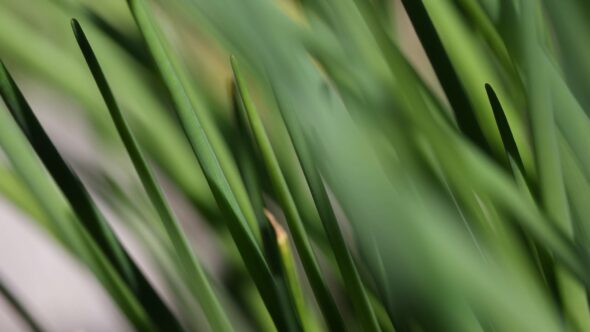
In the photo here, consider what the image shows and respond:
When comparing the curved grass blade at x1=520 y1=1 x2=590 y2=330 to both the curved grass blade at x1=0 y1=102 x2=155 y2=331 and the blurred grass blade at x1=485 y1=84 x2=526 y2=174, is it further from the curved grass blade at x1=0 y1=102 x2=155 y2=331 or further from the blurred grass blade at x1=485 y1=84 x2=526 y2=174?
the curved grass blade at x1=0 y1=102 x2=155 y2=331

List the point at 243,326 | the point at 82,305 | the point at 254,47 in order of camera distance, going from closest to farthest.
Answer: the point at 254,47, the point at 243,326, the point at 82,305

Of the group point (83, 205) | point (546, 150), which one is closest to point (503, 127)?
point (546, 150)

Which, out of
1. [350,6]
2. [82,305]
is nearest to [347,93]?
[350,6]

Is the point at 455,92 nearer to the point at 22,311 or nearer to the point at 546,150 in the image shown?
the point at 546,150

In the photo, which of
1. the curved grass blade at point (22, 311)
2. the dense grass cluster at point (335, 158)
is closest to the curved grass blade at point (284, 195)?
the dense grass cluster at point (335, 158)

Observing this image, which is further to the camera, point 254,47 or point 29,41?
point 29,41

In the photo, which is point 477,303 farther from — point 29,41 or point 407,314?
point 29,41

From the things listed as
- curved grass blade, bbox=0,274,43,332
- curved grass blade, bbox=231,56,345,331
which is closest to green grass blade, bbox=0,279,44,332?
curved grass blade, bbox=0,274,43,332
